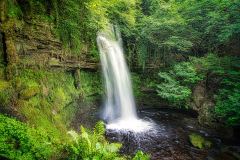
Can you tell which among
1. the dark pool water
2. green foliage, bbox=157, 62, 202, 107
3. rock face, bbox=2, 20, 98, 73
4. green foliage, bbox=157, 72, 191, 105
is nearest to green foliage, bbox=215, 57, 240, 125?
the dark pool water

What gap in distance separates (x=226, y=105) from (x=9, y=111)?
10.1 metres

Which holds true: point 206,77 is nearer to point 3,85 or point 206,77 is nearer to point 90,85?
point 90,85

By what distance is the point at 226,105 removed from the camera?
1287 cm

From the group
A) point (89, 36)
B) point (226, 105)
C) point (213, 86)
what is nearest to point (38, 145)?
point (89, 36)

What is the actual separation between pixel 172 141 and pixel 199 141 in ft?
4.27

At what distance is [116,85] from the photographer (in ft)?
52.1

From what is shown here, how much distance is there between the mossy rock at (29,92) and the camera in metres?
8.70

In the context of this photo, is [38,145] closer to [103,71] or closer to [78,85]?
[78,85]

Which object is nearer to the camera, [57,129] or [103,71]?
[57,129]

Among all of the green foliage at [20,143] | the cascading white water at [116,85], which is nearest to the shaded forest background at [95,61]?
the green foliage at [20,143]

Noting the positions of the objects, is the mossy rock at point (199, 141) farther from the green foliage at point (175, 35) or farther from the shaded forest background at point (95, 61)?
the green foliage at point (175, 35)

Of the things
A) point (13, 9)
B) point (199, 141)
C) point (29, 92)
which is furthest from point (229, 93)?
point (13, 9)

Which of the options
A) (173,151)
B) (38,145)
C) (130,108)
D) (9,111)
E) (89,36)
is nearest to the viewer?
(38,145)

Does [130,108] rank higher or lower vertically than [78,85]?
lower
